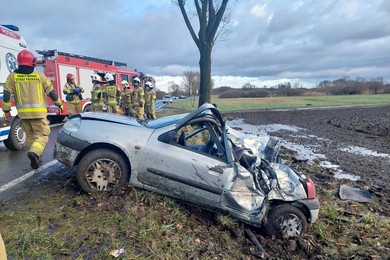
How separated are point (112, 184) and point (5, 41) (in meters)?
5.10

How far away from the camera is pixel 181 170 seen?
3.67m

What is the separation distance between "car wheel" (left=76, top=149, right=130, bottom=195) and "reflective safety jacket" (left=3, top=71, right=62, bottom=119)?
Result: 6.55 feet

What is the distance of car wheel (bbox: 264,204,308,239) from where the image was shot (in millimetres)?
3684

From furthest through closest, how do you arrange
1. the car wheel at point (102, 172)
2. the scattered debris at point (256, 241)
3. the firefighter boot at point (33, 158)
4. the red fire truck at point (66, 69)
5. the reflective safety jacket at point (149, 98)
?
the red fire truck at point (66, 69)
the reflective safety jacket at point (149, 98)
the firefighter boot at point (33, 158)
the car wheel at point (102, 172)
the scattered debris at point (256, 241)

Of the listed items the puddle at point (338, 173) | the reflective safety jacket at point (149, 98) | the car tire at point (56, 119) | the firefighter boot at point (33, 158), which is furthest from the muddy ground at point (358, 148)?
the car tire at point (56, 119)

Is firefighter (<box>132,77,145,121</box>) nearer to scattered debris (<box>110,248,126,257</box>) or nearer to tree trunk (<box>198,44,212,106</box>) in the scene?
tree trunk (<box>198,44,212,106</box>)

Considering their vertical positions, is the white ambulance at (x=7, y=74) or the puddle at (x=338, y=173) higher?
the white ambulance at (x=7, y=74)

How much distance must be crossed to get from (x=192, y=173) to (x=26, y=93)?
3309mm

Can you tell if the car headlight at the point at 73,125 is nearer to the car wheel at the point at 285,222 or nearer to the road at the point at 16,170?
the road at the point at 16,170

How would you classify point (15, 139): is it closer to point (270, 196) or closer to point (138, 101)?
point (138, 101)

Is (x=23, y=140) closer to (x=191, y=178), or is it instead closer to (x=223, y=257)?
(x=191, y=178)

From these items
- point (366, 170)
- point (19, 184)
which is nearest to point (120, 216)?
point (19, 184)

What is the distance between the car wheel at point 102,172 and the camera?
374 centimetres

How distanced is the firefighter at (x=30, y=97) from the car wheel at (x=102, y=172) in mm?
1539
